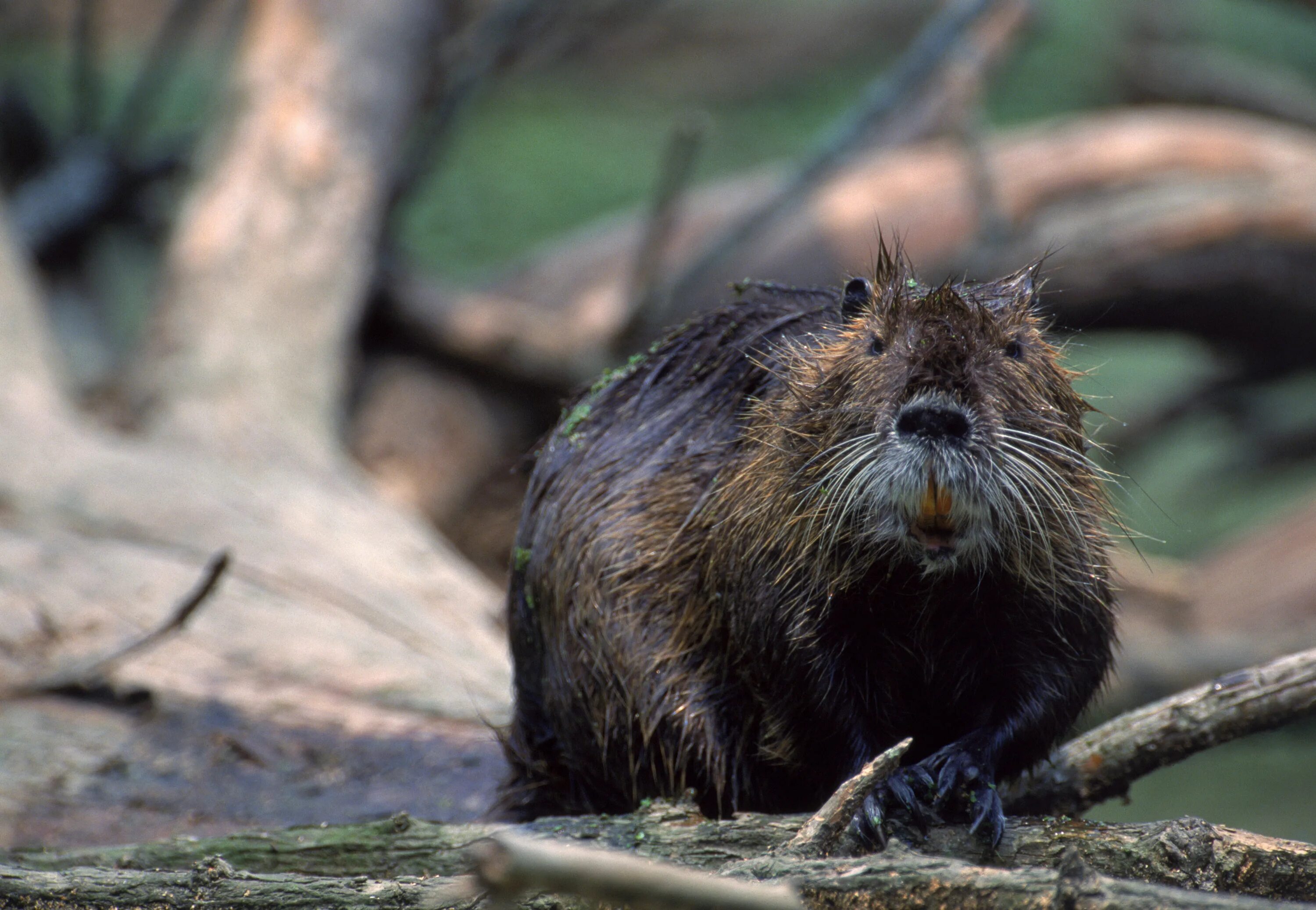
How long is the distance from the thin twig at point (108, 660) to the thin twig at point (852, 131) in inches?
130

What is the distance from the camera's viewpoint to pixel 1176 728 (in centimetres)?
279

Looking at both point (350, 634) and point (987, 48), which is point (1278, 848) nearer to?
point (350, 634)

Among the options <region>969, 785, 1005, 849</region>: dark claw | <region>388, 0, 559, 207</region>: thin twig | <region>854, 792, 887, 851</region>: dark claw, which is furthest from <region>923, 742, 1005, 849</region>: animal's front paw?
<region>388, 0, 559, 207</region>: thin twig

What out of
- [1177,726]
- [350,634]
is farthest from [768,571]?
[350,634]

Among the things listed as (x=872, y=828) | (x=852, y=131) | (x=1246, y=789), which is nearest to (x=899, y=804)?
(x=872, y=828)

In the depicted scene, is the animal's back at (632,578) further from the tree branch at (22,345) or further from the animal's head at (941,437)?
the tree branch at (22,345)

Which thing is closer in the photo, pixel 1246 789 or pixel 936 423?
pixel 936 423

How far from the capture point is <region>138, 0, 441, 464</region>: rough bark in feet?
19.9

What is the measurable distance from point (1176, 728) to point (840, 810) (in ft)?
3.21

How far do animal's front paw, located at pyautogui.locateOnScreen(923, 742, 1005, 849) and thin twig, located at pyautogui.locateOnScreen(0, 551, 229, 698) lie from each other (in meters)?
2.09

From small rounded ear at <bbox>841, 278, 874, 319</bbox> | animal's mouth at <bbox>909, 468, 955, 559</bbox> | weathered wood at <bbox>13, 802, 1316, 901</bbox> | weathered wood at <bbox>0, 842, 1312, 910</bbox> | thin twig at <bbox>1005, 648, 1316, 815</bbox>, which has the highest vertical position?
small rounded ear at <bbox>841, 278, 874, 319</bbox>

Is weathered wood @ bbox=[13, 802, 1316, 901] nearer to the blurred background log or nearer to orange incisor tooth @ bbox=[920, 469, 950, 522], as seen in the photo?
orange incisor tooth @ bbox=[920, 469, 950, 522]

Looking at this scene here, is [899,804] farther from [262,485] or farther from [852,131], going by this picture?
[852,131]

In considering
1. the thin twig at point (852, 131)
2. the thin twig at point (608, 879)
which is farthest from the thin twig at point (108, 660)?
the thin twig at point (852, 131)
